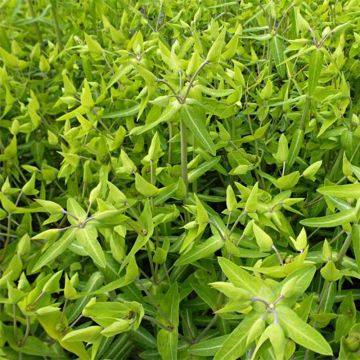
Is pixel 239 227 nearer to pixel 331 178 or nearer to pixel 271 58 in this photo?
pixel 331 178

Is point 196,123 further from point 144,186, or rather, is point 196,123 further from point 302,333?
point 302,333

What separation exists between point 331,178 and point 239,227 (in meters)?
0.28

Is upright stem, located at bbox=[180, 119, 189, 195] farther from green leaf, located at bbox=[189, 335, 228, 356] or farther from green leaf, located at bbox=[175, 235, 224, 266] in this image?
green leaf, located at bbox=[189, 335, 228, 356]

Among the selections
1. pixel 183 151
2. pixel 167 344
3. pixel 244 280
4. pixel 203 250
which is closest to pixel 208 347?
pixel 167 344

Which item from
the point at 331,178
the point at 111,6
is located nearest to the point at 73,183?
the point at 331,178

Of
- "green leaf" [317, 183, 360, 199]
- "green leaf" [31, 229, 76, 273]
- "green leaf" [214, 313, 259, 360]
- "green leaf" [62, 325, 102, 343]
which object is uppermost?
"green leaf" [317, 183, 360, 199]

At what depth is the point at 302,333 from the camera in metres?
0.78

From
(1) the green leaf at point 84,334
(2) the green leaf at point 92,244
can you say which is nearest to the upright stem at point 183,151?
(2) the green leaf at point 92,244

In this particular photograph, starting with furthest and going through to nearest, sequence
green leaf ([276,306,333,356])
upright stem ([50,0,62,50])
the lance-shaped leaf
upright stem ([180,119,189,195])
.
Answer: upright stem ([50,0,62,50]), upright stem ([180,119,189,195]), the lance-shaped leaf, green leaf ([276,306,333,356])

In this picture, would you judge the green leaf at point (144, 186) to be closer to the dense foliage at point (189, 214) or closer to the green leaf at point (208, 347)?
the dense foliage at point (189, 214)

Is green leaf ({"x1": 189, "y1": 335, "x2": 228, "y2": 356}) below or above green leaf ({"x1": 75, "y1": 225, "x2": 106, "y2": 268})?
above

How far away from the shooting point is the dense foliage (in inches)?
38.9

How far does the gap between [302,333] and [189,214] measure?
23.0 inches

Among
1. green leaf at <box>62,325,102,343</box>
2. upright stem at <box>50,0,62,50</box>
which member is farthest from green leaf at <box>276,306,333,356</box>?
upright stem at <box>50,0,62,50</box>
